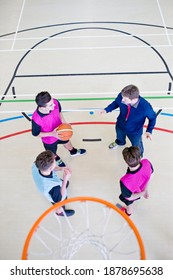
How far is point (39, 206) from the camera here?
359 centimetres

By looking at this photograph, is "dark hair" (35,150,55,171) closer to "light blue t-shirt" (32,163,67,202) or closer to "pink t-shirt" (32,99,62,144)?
"light blue t-shirt" (32,163,67,202)

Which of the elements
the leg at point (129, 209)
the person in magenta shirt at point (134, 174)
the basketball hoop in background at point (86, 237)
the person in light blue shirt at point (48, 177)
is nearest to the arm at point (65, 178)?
the person in light blue shirt at point (48, 177)

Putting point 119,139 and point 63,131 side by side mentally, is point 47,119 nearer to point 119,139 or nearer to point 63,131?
point 63,131

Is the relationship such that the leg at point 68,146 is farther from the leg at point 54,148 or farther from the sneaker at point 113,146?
the sneaker at point 113,146

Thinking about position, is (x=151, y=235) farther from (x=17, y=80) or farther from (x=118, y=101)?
(x=17, y=80)

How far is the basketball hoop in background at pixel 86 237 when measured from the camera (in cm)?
296

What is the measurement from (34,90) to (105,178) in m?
2.07

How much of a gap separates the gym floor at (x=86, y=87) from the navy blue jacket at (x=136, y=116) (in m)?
0.58

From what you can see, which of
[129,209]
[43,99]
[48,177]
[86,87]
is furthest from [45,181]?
[86,87]

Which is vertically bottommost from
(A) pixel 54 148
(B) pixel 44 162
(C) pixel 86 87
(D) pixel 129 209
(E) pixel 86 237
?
(E) pixel 86 237

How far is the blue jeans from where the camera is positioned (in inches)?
146

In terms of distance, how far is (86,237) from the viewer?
304 cm

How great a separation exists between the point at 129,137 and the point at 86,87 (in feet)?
5.20
